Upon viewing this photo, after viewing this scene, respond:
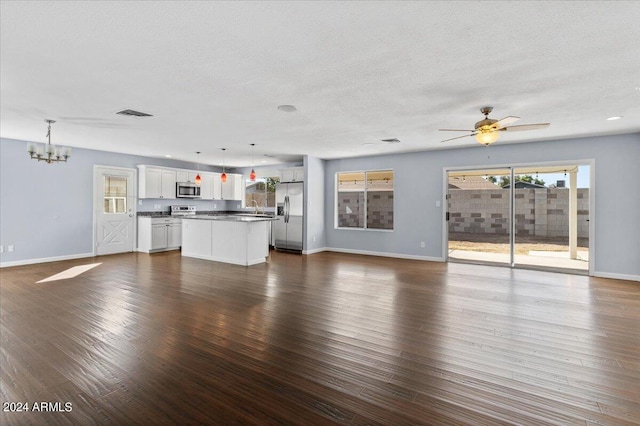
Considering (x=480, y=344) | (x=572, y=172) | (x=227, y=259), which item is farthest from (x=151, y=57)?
(x=572, y=172)

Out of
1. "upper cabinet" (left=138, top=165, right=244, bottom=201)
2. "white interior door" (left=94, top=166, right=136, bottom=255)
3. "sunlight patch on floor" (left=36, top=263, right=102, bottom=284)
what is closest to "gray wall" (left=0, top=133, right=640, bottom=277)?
"white interior door" (left=94, top=166, right=136, bottom=255)

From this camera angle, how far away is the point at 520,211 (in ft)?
21.0

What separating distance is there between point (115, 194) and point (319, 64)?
7190 millimetres

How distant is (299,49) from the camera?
253 cm

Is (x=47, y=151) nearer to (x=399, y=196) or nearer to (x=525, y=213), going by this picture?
(x=399, y=196)

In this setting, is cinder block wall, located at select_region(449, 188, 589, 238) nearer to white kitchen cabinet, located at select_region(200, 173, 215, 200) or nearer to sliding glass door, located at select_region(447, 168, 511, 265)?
sliding glass door, located at select_region(447, 168, 511, 265)

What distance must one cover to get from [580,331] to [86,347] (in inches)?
180

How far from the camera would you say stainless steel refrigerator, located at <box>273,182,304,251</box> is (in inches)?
324

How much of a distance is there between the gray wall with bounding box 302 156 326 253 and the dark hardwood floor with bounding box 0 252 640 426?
127 inches

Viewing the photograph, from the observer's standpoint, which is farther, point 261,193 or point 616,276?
point 261,193

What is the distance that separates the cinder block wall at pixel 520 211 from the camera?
6.14 metres

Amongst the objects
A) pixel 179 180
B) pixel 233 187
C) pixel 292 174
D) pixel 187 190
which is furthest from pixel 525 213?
pixel 179 180

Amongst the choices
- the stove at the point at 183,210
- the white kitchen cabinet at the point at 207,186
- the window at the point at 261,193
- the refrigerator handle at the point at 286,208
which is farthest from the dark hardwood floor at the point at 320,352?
the window at the point at 261,193

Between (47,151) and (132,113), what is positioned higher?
(132,113)
